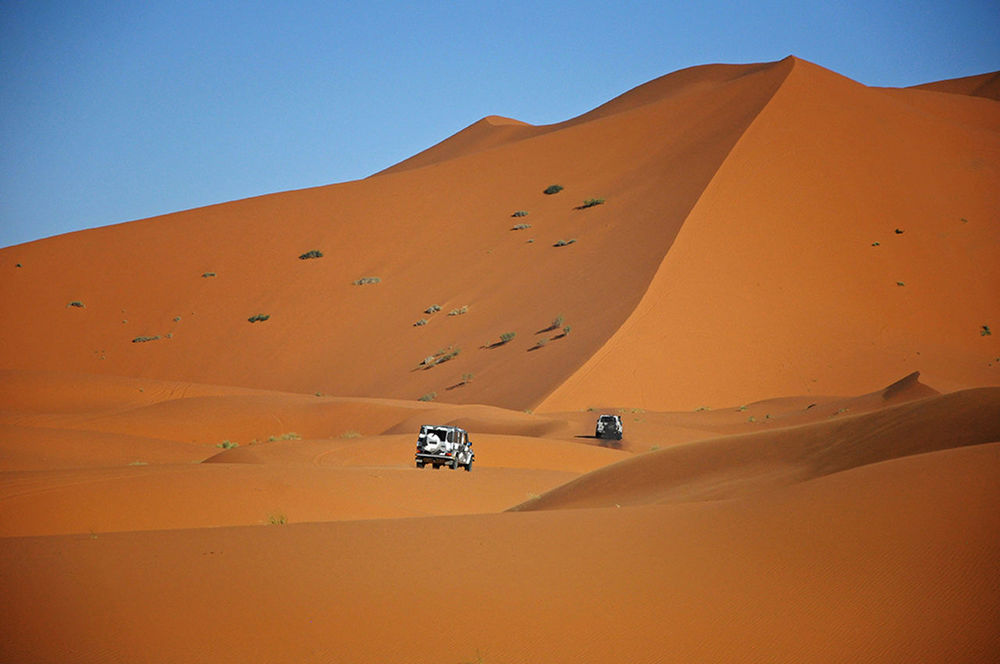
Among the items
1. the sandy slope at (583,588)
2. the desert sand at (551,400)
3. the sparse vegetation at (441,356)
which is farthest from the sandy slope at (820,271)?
the sandy slope at (583,588)

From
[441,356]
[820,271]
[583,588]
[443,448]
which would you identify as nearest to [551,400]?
[441,356]

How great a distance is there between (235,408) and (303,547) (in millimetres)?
27291

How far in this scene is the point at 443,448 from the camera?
21.0 meters

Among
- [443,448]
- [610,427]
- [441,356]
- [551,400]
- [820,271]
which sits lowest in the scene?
[443,448]

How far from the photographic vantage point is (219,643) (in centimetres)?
630

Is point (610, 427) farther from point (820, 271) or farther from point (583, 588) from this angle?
point (583, 588)

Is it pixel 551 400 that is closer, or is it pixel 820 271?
pixel 551 400

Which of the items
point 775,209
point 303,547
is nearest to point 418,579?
point 303,547

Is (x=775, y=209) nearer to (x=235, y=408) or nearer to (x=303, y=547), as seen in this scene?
(x=235, y=408)

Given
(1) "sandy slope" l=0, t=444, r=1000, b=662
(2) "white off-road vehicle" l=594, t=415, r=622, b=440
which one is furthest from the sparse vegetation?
(1) "sandy slope" l=0, t=444, r=1000, b=662

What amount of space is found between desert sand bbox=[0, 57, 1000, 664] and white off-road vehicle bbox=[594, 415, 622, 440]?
861 mm

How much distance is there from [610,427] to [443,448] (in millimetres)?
8112

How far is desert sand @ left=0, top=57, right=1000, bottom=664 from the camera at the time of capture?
6.59m

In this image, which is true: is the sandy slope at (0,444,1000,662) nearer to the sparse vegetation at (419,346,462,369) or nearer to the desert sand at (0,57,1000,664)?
the desert sand at (0,57,1000,664)
